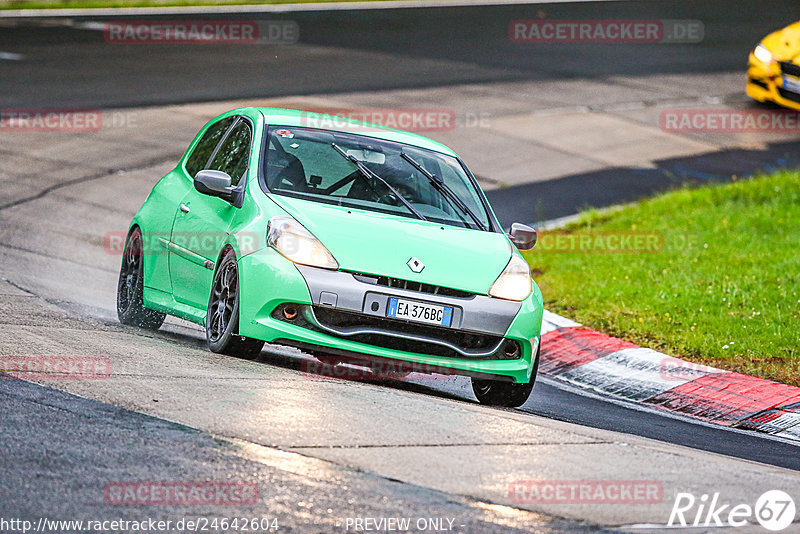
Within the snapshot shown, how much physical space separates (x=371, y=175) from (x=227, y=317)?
1.40m

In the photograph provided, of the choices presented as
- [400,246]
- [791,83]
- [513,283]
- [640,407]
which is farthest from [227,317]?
[791,83]

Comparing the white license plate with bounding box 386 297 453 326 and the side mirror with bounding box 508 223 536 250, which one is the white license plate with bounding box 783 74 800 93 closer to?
the side mirror with bounding box 508 223 536 250

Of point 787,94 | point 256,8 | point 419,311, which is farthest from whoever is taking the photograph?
point 256,8

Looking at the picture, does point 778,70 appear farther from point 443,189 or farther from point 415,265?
point 415,265

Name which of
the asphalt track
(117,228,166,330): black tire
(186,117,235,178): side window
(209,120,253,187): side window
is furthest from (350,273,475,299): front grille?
(117,228,166,330): black tire

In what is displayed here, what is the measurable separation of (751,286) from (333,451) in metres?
6.70

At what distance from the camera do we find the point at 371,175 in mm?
8359

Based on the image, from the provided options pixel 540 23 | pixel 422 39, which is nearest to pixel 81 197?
pixel 422 39

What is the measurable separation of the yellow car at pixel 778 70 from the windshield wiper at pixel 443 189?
10.4 m

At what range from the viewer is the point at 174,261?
8.57m

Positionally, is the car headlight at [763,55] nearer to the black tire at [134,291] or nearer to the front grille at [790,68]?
the front grille at [790,68]

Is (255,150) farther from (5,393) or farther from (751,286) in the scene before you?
(751,286)

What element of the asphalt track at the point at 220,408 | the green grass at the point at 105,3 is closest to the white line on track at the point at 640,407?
the asphalt track at the point at 220,408

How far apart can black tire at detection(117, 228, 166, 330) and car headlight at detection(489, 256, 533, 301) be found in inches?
109
